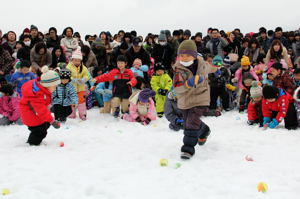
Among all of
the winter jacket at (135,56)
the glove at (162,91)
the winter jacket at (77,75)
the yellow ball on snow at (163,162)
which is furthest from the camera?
the winter jacket at (135,56)

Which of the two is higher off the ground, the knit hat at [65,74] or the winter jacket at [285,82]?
the knit hat at [65,74]

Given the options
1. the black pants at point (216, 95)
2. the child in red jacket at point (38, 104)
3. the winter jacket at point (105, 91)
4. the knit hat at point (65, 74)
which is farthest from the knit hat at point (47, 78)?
the black pants at point (216, 95)

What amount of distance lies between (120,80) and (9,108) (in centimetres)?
288

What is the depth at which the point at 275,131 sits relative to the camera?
6.27m

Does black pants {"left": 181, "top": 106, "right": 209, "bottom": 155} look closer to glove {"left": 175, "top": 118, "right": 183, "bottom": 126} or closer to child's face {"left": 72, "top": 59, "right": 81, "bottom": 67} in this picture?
glove {"left": 175, "top": 118, "right": 183, "bottom": 126}

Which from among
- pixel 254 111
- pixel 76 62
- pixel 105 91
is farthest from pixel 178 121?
pixel 76 62

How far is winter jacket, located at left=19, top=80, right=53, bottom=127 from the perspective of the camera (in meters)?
5.34

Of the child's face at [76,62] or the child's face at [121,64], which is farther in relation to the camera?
the child's face at [76,62]

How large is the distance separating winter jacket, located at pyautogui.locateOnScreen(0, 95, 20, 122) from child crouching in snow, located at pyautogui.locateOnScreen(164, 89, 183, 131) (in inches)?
144

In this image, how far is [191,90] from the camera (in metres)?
4.87

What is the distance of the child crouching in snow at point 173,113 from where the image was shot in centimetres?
686

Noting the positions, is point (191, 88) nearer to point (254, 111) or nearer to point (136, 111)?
point (254, 111)

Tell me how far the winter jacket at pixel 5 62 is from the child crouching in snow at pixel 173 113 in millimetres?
5251

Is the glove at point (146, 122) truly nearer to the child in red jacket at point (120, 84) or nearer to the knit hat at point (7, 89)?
the child in red jacket at point (120, 84)
